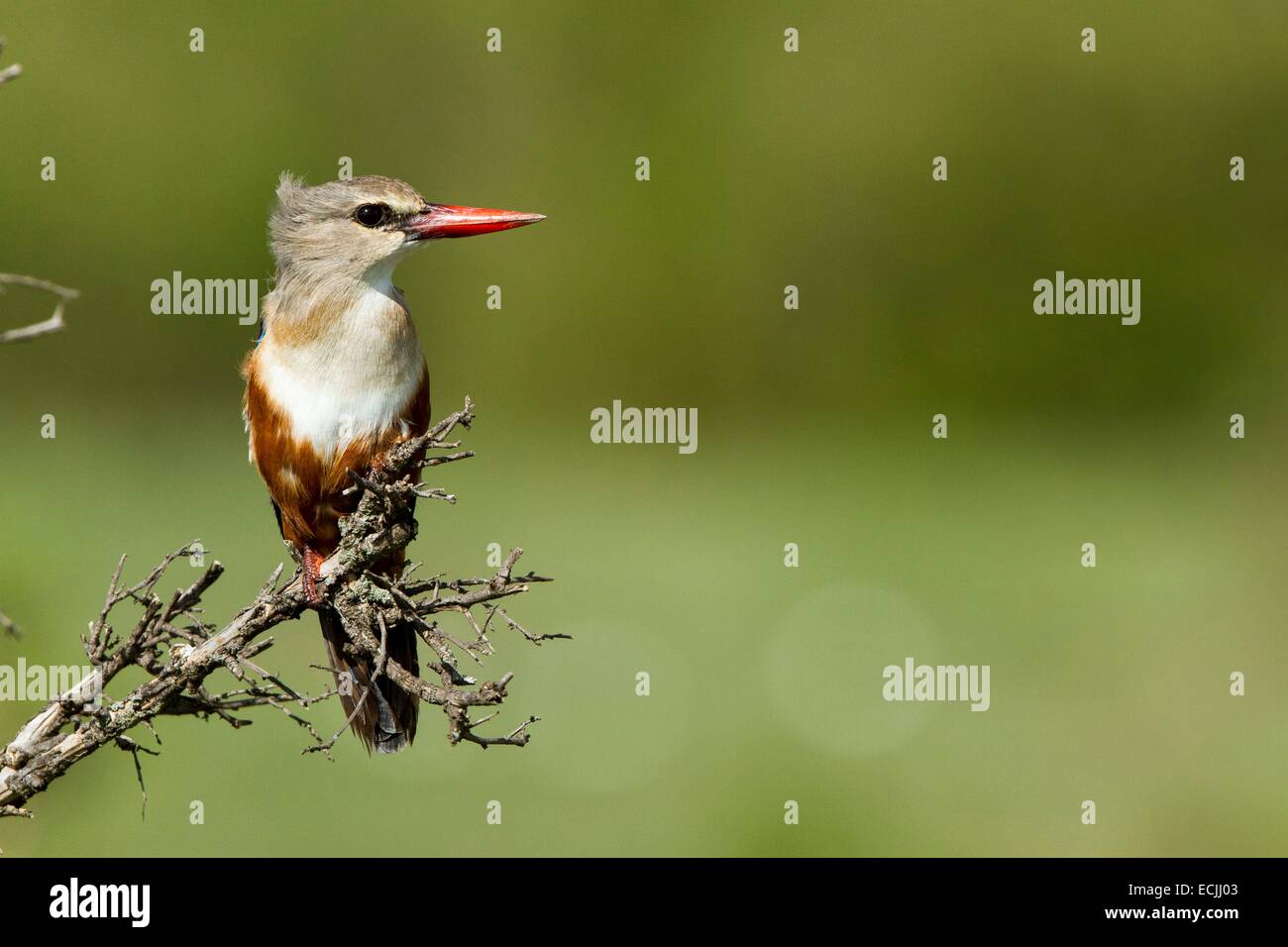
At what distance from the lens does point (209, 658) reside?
2.41m

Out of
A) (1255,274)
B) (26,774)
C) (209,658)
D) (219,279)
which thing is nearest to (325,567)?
(209,658)

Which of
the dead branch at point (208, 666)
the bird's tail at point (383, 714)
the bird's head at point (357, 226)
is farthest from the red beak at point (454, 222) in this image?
the bird's tail at point (383, 714)

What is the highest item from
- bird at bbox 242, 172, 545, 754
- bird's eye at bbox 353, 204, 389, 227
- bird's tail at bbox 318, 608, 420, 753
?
bird's eye at bbox 353, 204, 389, 227

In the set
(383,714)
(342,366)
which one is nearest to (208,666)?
(383,714)

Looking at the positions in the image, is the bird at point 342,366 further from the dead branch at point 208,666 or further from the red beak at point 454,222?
the dead branch at point 208,666

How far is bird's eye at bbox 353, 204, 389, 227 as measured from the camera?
3.66 m

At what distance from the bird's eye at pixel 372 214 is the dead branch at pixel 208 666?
0.99 meters

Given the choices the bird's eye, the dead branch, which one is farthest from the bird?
the dead branch

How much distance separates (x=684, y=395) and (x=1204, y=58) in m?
5.02

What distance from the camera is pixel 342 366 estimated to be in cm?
363

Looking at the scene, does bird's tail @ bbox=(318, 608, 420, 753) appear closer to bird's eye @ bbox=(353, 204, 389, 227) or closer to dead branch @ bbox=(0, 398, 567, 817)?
dead branch @ bbox=(0, 398, 567, 817)

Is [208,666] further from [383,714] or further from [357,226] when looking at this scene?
[357,226]

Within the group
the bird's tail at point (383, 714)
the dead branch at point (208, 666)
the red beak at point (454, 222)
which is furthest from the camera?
the bird's tail at point (383, 714)

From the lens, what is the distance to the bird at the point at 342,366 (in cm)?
359
